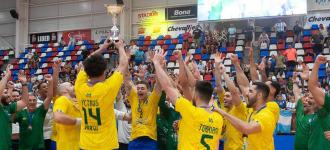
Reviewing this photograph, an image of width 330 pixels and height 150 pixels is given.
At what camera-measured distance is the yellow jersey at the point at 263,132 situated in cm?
579

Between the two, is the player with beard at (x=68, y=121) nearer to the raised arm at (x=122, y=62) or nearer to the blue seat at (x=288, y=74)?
the raised arm at (x=122, y=62)

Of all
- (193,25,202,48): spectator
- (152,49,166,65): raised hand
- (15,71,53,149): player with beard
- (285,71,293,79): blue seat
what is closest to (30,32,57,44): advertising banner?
(193,25,202,48): spectator

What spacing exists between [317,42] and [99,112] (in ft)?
57.0

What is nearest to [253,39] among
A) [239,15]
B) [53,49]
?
[239,15]

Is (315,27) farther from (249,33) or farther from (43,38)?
(43,38)

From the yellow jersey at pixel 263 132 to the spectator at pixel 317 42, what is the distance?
16.1 metres

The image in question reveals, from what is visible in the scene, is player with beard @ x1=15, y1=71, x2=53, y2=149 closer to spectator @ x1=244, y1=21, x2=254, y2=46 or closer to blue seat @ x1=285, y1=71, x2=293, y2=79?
blue seat @ x1=285, y1=71, x2=293, y2=79

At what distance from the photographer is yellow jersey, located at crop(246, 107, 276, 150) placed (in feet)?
19.0

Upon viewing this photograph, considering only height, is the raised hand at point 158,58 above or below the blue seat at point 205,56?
below

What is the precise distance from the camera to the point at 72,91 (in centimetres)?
687

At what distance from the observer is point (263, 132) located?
5992 millimetres

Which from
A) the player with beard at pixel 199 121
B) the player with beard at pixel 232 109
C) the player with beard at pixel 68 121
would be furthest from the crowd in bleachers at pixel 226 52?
the player with beard at pixel 199 121

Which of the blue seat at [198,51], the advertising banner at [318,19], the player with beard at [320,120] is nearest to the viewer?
the player with beard at [320,120]

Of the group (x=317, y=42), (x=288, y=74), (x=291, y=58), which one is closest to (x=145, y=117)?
(x=288, y=74)
